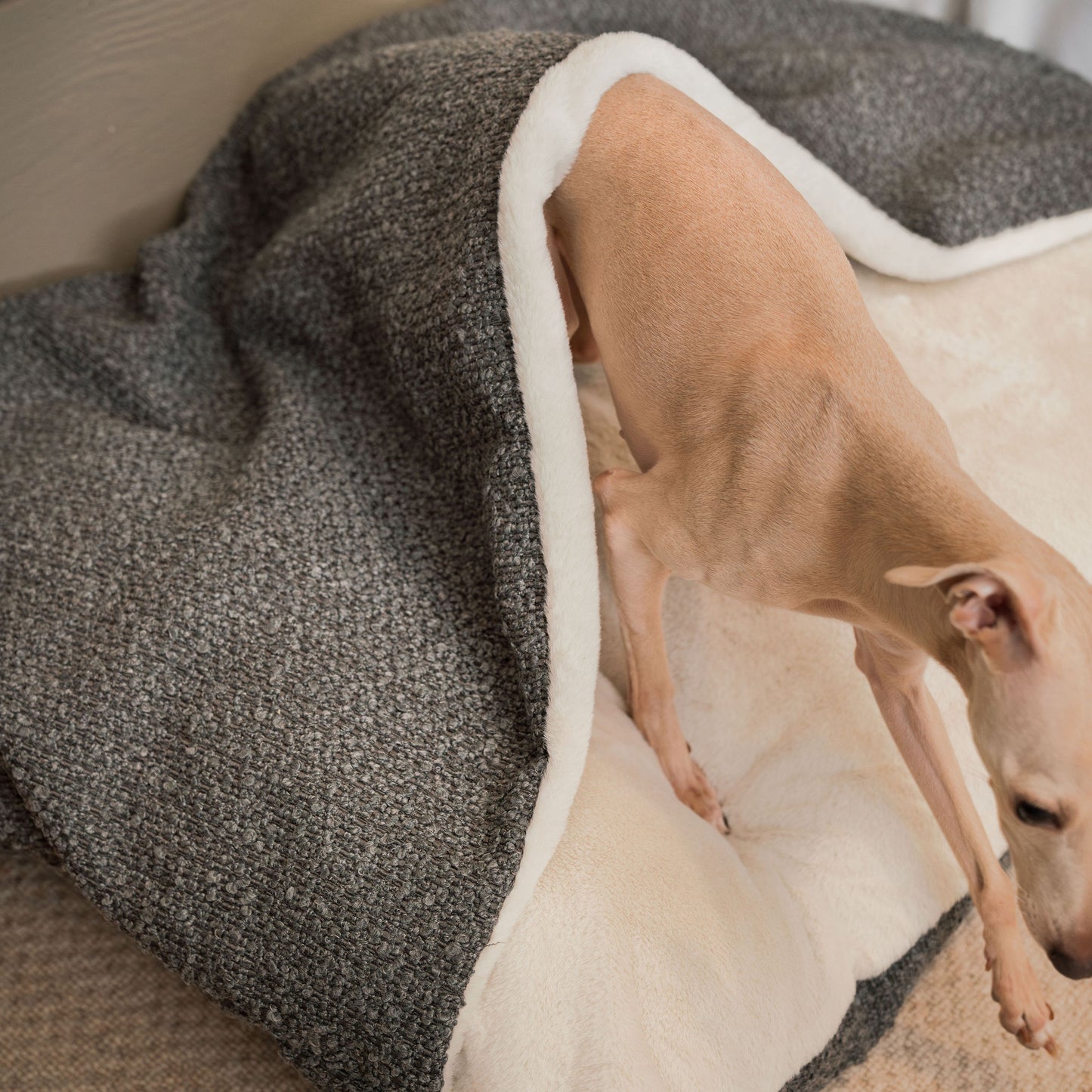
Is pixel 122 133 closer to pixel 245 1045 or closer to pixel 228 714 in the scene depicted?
pixel 228 714

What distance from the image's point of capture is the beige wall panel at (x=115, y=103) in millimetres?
1548

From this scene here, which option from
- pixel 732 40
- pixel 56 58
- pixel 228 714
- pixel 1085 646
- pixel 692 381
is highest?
pixel 56 58

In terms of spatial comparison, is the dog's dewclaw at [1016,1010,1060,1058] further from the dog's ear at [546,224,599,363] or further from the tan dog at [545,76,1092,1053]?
the dog's ear at [546,224,599,363]

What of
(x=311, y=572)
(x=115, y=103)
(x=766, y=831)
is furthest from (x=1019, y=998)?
(x=115, y=103)

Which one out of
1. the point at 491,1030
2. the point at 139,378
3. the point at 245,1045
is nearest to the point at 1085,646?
the point at 491,1030

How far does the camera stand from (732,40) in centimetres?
197

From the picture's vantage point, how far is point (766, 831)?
1.33 m

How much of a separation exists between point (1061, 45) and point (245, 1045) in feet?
7.65

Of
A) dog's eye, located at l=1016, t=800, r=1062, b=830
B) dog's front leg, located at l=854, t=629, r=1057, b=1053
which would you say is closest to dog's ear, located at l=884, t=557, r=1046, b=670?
dog's eye, located at l=1016, t=800, r=1062, b=830

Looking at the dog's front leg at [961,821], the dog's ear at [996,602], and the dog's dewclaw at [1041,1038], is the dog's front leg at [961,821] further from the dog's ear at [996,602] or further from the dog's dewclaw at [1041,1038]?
the dog's ear at [996,602]

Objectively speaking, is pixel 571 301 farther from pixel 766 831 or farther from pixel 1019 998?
pixel 1019 998

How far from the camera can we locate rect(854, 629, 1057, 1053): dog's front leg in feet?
3.90

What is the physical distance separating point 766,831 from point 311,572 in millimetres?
663

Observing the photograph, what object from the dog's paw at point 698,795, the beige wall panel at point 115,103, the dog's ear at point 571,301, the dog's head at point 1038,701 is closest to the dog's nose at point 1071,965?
the dog's head at point 1038,701
